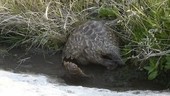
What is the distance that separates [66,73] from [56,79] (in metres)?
0.18

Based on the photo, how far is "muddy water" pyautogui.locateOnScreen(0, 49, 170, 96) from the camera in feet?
10.5

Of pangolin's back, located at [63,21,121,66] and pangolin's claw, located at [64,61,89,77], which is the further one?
pangolin's back, located at [63,21,121,66]

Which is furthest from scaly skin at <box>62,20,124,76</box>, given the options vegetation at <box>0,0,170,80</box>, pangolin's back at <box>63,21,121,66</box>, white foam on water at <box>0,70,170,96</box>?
white foam on water at <box>0,70,170,96</box>

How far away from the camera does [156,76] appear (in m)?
3.58

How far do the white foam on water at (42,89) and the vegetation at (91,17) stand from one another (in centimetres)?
40

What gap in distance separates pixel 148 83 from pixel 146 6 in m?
0.82

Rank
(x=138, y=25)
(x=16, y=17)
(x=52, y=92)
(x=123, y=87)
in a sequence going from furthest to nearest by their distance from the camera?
1. (x=16, y=17)
2. (x=138, y=25)
3. (x=123, y=87)
4. (x=52, y=92)

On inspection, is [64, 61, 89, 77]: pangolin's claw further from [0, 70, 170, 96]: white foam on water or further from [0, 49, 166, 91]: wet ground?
[0, 70, 170, 96]: white foam on water

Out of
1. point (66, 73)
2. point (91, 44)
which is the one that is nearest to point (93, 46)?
point (91, 44)

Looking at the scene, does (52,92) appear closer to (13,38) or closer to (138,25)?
(138,25)

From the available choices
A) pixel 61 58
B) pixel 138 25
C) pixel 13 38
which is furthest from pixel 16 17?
pixel 138 25

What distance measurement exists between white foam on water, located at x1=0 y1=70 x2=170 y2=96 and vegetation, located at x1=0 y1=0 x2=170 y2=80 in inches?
15.7

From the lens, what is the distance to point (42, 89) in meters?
3.17

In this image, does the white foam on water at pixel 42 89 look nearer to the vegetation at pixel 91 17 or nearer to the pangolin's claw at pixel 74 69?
the pangolin's claw at pixel 74 69
